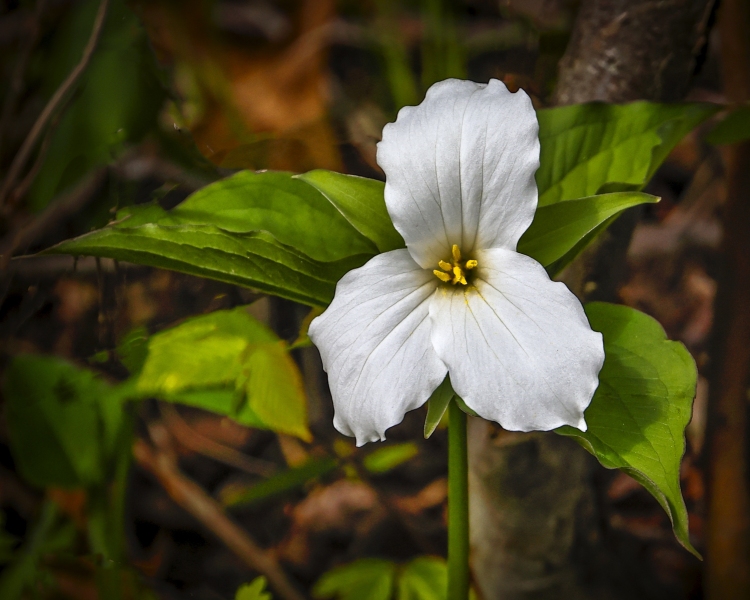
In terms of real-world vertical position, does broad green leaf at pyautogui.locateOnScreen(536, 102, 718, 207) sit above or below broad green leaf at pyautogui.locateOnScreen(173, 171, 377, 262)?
above

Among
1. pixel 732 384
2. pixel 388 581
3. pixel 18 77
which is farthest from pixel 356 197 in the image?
pixel 18 77

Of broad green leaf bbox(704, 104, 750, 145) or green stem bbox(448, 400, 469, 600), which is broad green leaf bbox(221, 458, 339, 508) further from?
broad green leaf bbox(704, 104, 750, 145)

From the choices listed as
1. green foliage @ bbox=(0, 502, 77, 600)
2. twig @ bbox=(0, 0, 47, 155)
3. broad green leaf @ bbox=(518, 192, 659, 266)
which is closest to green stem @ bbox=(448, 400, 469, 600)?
broad green leaf @ bbox=(518, 192, 659, 266)

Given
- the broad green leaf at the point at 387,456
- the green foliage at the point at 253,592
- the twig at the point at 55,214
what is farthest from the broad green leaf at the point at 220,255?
the broad green leaf at the point at 387,456

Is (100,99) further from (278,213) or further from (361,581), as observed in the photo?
(361,581)

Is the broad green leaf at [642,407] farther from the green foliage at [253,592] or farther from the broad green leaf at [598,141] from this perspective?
the green foliage at [253,592]
